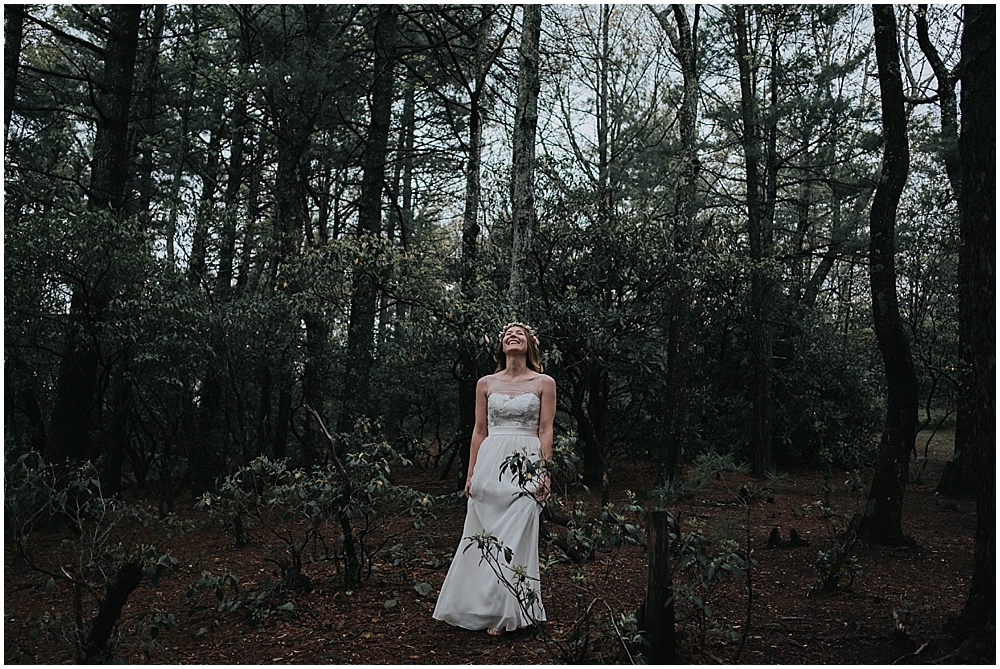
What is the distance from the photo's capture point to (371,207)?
10781mm

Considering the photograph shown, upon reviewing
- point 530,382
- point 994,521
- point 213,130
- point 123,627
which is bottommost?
point 123,627

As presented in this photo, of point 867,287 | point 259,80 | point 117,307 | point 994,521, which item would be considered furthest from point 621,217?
point 867,287

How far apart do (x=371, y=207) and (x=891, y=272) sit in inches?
272

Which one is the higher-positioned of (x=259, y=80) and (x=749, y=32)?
(x=749, y=32)

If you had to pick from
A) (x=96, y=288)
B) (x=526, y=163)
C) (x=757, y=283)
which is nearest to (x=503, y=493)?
(x=526, y=163)

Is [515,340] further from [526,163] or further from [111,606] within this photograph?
[111,606]

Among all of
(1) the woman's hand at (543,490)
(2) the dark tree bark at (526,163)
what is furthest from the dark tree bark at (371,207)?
(1) the woman's hand at (543,490)

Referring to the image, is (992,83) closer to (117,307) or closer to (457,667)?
(457,667)

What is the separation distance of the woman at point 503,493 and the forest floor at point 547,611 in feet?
0.50

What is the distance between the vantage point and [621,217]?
10.5m

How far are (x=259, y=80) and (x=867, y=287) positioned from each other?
13.9 metres

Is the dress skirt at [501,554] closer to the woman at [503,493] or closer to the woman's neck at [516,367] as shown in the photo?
the woman at [503,493]

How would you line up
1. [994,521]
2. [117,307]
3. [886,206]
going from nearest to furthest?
1. [994,521]
2. [886,206]
3. [117,307]

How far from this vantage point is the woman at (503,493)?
4.80m
